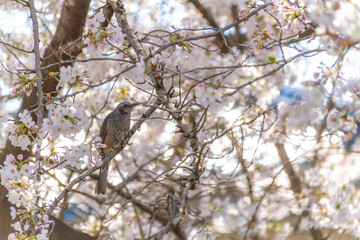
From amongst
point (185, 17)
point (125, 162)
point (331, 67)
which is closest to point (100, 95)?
point (125, 162)

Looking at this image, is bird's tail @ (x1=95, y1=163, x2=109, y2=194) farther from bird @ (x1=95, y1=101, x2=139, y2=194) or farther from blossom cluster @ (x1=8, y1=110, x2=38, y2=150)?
blossom cluster @ (x1=8, y1=110, x2=38, y2=150)

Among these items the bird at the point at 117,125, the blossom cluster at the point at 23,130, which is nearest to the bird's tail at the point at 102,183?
the bird at the point at 117,125

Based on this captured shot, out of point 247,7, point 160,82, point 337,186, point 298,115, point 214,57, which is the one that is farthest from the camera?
point 214,57

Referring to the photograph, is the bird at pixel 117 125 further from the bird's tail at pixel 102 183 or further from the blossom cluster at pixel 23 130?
the blossom cluster at pixel 23 130

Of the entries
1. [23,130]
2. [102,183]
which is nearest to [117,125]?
[102,183]

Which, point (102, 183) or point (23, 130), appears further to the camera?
point (102, 183)

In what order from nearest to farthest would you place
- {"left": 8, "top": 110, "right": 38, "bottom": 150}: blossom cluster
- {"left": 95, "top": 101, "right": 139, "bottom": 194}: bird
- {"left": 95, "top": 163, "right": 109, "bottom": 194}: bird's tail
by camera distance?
{"left": 8, "top": 110, "right": 38, "bottom": 150}: blossom cluster, {"left": 95, "top": 163, "right": 109, "bottom": 194}: bird's tail, {"left": 95, "top": 101, "right": 139, "bottom": 194}: bird

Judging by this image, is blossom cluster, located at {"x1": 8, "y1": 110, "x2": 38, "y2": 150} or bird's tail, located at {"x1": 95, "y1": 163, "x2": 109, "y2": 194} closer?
blossom cluster, located at {"x1": 8, "y1": 110, "x2": 38, "y2": 150}

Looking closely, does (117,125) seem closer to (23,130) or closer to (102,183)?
(102,183)

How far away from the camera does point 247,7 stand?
10.3 feet

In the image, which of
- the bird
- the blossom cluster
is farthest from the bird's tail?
A: the blossom cluster

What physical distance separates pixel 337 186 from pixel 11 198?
3459mm

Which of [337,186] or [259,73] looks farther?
[259,73]

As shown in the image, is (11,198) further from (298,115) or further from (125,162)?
(125,162)
